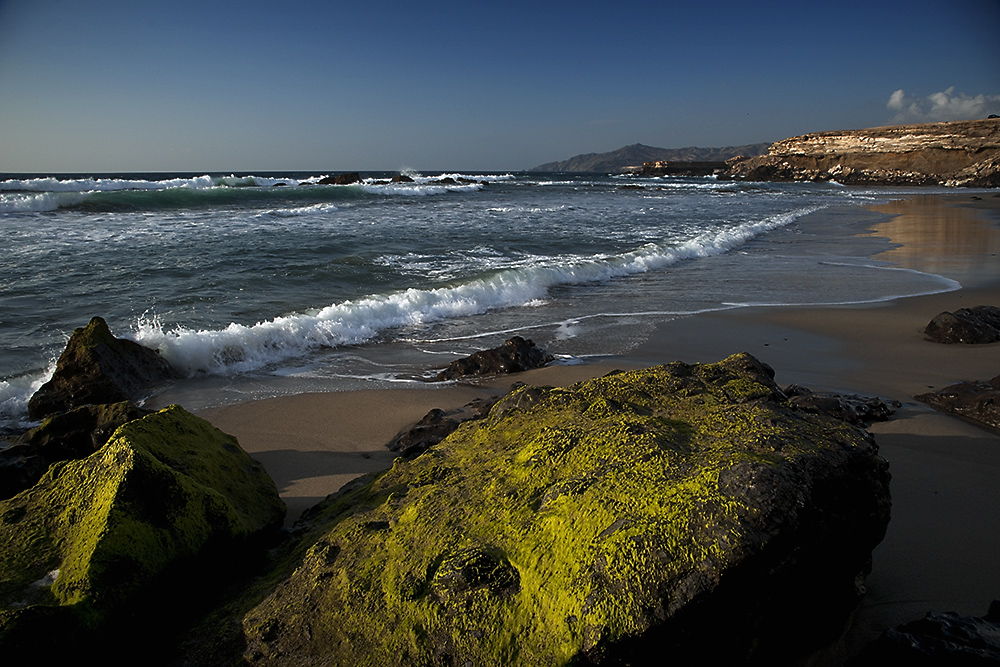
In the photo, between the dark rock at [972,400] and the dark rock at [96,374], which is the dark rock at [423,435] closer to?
the dark rock at [96,374]

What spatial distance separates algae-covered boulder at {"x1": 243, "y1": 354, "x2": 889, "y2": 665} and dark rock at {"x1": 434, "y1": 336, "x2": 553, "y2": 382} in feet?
11.5

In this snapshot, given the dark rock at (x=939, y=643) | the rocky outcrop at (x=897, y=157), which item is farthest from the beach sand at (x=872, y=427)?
the rocky outcrop at (x=897, y=157)

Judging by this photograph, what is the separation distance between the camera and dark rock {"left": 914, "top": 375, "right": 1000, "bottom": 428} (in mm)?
4336

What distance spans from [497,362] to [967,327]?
535cm

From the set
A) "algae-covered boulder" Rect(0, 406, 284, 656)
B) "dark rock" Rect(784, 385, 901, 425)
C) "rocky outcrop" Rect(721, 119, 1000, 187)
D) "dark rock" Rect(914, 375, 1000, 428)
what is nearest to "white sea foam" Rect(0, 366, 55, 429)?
"algae-covered boulder" Rect(0, 406, 284, 656)

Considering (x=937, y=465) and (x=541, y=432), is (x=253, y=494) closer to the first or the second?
(x=541, y=432)

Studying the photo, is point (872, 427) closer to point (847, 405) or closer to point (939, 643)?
point (847, 405)

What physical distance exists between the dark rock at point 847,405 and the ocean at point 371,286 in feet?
8.23

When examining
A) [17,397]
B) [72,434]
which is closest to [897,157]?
[17,397]

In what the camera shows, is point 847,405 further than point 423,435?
Yes

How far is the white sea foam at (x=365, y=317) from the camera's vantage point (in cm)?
637

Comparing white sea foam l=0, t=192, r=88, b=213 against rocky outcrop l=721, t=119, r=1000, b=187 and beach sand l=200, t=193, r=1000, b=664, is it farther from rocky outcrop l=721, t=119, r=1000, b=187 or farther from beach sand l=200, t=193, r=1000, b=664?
rocky outcrop l=721, t=119, r=1000, b=187

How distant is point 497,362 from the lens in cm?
600

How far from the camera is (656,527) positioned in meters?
1.75
